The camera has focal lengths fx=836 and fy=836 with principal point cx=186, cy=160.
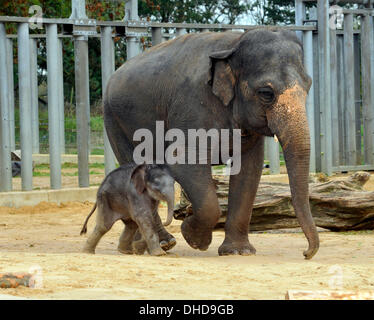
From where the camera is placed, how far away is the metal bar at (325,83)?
45.4 ft

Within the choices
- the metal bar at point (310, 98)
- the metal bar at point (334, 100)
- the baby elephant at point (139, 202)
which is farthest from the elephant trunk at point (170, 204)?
the metal bar at point (334, 100)

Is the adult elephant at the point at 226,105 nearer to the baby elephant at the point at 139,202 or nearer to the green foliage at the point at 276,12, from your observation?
the baby elephant at the point at 139,202

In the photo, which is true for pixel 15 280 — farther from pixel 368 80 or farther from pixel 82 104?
pixel 368 80

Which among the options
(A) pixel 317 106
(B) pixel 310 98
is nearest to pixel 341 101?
(A) pixel 317 106

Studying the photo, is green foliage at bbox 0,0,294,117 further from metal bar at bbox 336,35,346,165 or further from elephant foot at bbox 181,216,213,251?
elephant foot at bbox 181,216,213,251

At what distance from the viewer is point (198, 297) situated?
4.49 m

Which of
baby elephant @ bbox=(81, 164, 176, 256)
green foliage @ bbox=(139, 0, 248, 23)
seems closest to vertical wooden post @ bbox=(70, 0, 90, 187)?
baby elephant @ bbox=(81, 164, 176, 256)

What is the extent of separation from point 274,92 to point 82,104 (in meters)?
5.74

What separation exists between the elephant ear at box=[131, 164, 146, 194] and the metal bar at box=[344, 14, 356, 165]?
8479 mm

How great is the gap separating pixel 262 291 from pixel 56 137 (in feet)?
23.6

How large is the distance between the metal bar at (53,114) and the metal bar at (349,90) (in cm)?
548

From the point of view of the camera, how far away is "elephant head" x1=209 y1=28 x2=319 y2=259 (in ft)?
21.1
